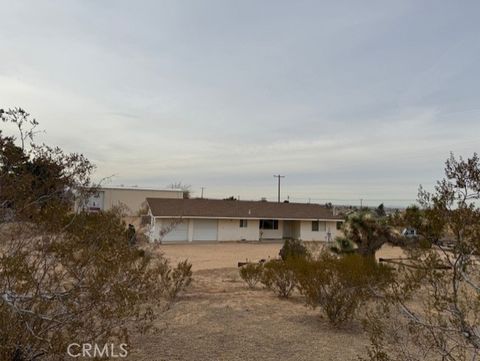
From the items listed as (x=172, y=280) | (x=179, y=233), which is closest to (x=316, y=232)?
(x=179, y=233)

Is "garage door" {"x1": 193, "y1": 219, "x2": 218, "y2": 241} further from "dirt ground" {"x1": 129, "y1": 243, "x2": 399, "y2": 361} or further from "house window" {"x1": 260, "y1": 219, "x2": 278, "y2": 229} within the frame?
"dirt ground" {"x1": 129, "y1": 243, "x2": 399, "y2": 361}

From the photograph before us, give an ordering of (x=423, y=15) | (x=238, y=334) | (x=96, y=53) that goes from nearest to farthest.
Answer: (x=238, y=334) → (x=423, y=15) → (x=96, y=53)

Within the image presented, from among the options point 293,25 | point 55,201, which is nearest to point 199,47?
point 293,25

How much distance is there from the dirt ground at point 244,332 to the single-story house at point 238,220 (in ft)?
65.9

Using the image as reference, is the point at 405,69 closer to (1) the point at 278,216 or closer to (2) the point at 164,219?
(2) the point at 164,219

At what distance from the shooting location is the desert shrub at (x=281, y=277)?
10.9 m

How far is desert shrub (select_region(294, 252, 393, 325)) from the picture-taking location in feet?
26.5

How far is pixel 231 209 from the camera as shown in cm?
3572

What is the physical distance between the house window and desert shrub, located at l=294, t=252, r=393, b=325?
27.6m

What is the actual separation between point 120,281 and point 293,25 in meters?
8.81

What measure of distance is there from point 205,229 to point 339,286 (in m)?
25.7

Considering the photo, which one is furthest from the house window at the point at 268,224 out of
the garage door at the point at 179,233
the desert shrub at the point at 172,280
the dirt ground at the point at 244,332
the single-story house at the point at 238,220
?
the desert shrub at the point at 172,280

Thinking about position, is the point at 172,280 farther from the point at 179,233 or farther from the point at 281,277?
the point at 179,233

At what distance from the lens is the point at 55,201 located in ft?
17.6
